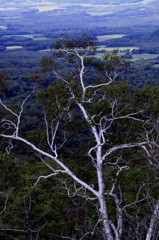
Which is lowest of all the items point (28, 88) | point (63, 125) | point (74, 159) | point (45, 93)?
point (28, 88)

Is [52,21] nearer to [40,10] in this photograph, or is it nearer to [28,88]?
[40,10]

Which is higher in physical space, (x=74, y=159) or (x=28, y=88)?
(x=74, y=159)

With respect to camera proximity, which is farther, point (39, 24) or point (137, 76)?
point (39, 24)

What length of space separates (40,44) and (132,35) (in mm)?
29365

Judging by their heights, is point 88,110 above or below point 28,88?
above

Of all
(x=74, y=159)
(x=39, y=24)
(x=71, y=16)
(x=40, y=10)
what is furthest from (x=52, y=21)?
(x=74, y=159)

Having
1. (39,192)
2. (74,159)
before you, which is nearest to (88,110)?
(74,159)

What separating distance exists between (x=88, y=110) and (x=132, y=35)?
94805 mm

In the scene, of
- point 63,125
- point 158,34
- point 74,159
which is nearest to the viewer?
point 63,125

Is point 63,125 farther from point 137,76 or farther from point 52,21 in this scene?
point 52,21

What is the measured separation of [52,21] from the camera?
483 ft

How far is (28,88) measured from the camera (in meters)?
42.9

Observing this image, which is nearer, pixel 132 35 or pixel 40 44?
pixel 40 44

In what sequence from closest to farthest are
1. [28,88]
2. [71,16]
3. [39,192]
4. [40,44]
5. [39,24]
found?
[39,192] < [28,88] < [40,44] < [39,24] < [71,16]
